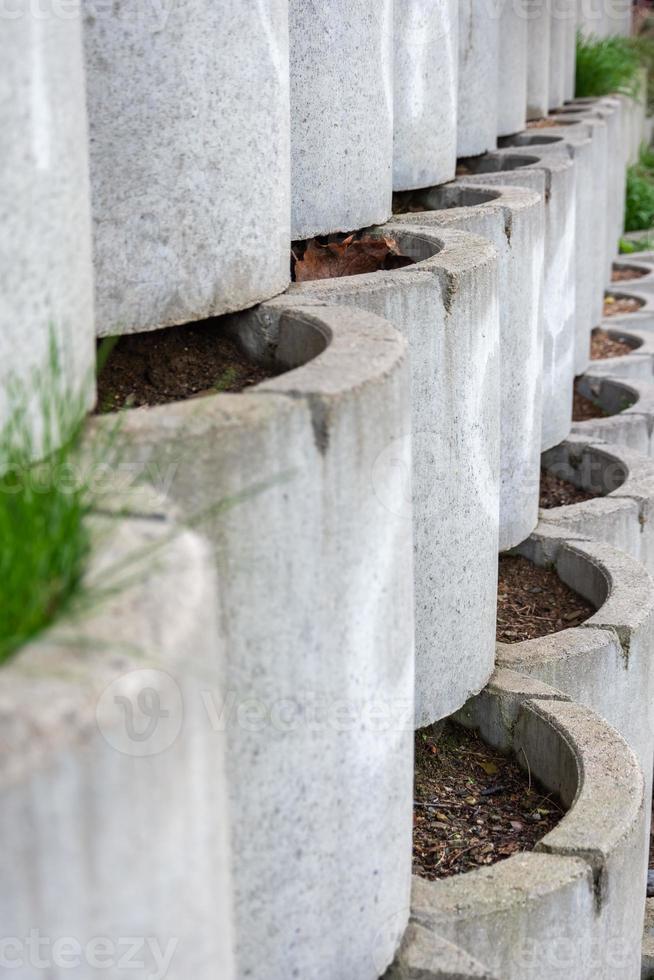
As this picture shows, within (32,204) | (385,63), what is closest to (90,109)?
(32,204)

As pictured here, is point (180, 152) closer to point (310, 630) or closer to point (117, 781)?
point (310, 630)

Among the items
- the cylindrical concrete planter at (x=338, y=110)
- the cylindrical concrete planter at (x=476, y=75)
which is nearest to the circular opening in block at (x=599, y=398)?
the cylindrical concrete planter at (x=476, y=75)

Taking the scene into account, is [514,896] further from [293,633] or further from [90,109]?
[90,109]

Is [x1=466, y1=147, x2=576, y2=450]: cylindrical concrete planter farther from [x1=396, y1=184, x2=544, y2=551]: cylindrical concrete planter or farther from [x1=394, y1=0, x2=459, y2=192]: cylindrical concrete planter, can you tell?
[x1=396, y1=184, x2=544, y2=551]: cylindrical concrete planter

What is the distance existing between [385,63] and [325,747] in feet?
7.88

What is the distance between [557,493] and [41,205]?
3.82m

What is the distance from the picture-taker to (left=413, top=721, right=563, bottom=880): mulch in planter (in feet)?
10.7

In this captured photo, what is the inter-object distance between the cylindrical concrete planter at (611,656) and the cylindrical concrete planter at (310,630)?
59.0 inches

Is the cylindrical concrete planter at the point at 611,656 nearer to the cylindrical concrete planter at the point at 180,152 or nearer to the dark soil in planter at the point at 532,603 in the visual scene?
the dark soil in planter at the point at 532,603

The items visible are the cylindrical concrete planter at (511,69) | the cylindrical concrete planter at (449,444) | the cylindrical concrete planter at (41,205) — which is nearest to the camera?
the cylindrical concrete planter at (41,205)

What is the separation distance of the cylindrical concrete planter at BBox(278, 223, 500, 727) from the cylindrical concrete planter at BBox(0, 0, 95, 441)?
1.09 m

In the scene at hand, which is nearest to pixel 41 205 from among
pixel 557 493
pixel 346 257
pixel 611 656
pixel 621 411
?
pixel 346 257

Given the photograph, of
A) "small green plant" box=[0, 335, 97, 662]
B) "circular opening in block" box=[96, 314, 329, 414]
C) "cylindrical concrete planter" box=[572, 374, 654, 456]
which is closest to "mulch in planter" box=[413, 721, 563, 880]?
"circular opening in block" box=[96, 314, 329, 414]

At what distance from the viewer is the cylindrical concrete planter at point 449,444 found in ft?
11.1
